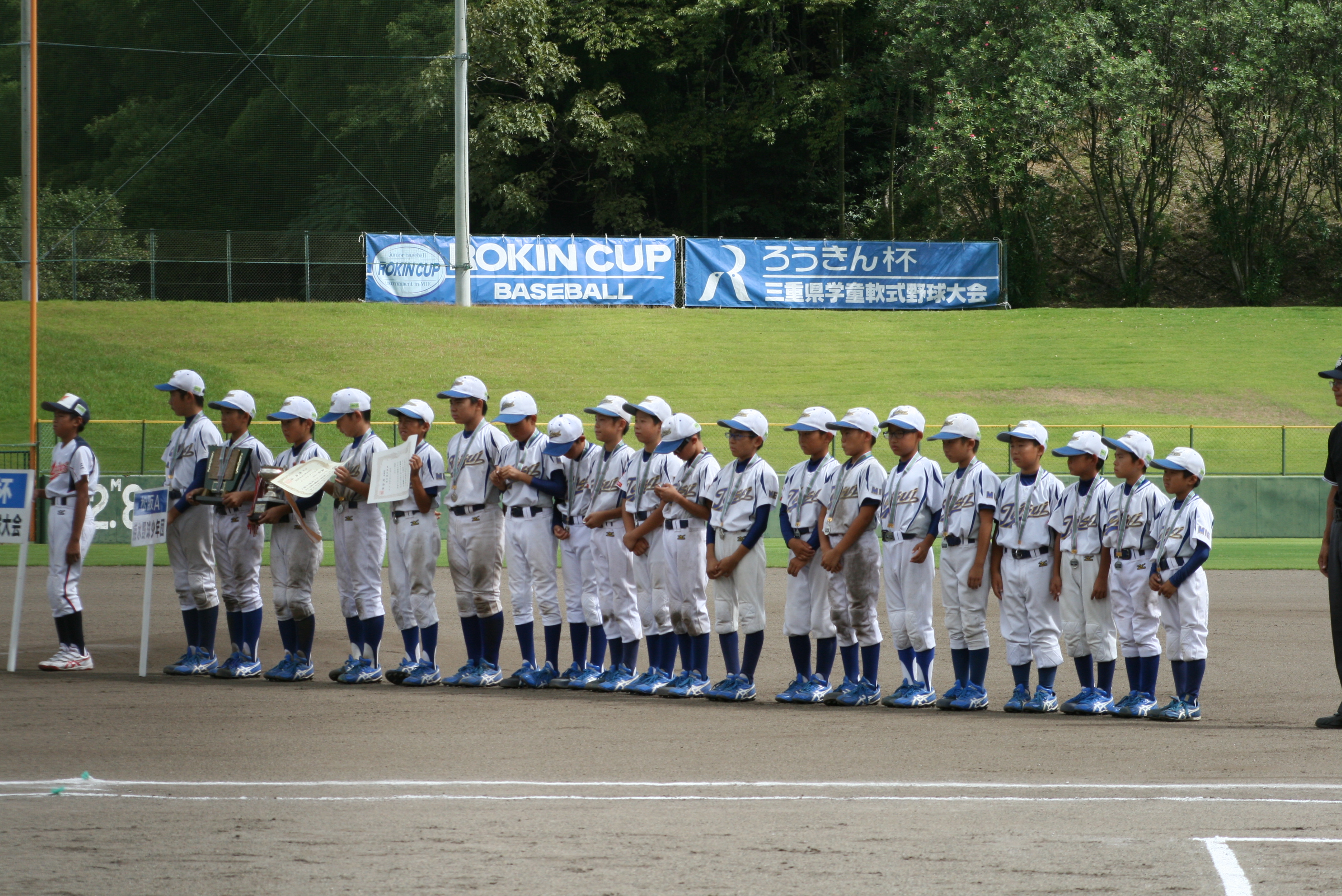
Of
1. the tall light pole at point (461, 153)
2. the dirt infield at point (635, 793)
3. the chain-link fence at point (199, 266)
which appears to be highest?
the tall light pole at point (461, 153)

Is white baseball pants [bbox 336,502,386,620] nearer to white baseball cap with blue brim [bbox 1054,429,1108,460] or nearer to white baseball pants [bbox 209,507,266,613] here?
white baseball pants [bbox 209,507,266,613]

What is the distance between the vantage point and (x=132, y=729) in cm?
823

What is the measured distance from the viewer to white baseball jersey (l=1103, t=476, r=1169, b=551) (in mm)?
9023

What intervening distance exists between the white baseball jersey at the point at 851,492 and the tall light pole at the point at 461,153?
2147 cm

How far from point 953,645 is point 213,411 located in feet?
72.5

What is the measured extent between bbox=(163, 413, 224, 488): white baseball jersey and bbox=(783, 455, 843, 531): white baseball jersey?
4526 mm

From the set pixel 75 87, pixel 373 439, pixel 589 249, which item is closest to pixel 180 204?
pixel 75 87

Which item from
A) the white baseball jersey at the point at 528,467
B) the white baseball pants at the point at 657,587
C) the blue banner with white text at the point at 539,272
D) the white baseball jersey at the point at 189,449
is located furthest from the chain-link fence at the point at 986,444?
the white baseball pants at the point at 657,587

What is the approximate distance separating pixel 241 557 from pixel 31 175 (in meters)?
13.4

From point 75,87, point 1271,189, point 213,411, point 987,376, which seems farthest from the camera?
point 1271,189

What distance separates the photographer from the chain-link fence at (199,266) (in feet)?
92.2

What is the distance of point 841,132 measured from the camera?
47.2m

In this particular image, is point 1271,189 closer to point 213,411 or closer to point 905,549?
point 213,411

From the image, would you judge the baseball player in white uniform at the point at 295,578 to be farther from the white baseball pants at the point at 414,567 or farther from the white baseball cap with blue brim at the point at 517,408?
the white baseball cap with blue brim at the point at 517,408
